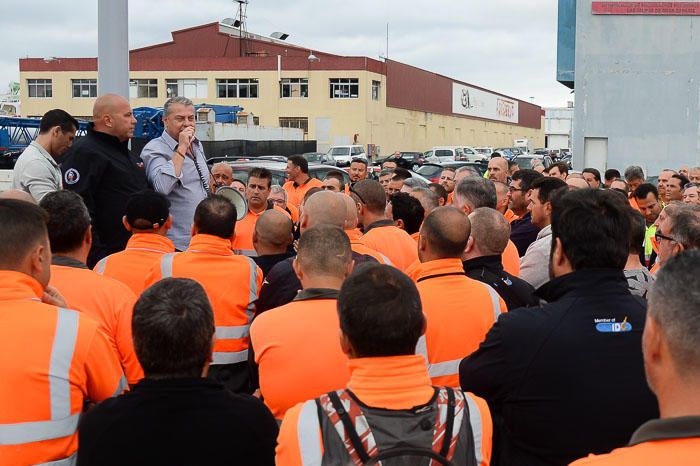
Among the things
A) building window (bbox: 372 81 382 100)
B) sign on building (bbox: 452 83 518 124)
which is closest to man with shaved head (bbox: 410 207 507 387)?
building window (bbox: 372 81 382 100)

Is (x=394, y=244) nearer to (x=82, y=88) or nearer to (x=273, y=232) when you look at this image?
(x=273, y=232)

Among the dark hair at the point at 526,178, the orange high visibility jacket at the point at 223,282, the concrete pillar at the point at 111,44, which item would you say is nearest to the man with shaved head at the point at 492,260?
the orange high visibility jacket at the point at 223,282

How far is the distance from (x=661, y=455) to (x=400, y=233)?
474 centimetres

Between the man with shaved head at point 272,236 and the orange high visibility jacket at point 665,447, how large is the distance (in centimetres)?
405

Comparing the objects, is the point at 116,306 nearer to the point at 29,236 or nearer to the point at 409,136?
the point at 29,236

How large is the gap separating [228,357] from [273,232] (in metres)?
1.30

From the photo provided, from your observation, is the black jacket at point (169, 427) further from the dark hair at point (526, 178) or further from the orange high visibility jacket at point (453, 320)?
the dark hair at point (526, 178)

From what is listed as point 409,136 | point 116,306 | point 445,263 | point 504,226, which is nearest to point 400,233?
point 504,226

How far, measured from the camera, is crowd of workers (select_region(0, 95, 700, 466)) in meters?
2.50

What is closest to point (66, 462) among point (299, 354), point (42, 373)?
point (42, 373)

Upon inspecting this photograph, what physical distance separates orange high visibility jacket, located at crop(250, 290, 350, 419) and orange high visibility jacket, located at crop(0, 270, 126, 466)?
2.46 feet

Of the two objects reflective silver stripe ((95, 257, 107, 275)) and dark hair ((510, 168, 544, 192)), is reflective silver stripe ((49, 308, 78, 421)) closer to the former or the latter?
reflective silver stripe ((95, 257, 107, 275))

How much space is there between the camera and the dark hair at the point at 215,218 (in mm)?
4969

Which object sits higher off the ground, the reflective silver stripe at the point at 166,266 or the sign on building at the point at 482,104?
the sign on building at the point at 482,104
